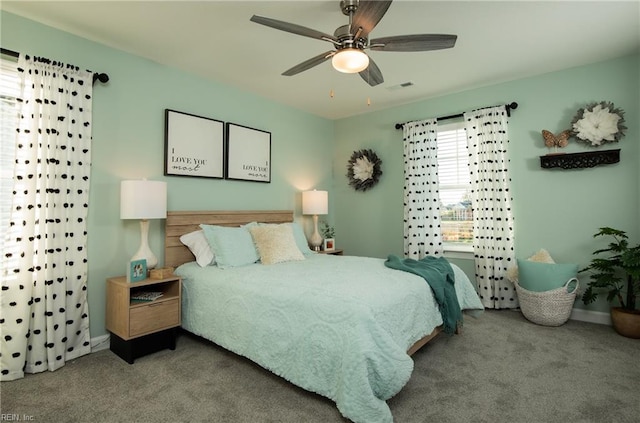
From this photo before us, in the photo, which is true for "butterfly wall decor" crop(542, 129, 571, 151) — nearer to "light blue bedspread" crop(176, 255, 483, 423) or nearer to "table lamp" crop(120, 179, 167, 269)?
"light blue bedspread" crop(176, 255, 483, 423)

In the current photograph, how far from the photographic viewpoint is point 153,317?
8.59ft

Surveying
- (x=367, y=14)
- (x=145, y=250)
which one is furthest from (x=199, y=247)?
(x=367, y=14)

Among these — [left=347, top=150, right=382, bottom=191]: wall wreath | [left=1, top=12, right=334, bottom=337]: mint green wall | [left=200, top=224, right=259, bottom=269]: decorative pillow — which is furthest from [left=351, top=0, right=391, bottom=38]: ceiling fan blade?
[left=347, top=150, right=382, bottom=191]: wall wreath

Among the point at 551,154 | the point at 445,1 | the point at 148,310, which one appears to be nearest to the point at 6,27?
the point at 148,310

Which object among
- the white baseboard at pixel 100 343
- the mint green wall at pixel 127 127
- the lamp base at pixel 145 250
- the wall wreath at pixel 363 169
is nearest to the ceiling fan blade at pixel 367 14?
the mint green wall at pixel 127 127

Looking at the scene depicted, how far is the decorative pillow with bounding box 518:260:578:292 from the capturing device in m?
3.21

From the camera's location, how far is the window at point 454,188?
4172mm

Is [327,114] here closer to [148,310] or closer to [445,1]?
[445,1]

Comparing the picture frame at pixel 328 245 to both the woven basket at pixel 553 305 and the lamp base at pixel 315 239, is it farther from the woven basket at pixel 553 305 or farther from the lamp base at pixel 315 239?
the woven basket at pixel 553 305

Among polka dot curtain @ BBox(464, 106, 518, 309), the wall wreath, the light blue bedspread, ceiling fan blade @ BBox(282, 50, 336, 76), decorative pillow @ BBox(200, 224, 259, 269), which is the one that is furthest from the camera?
the wall wreath

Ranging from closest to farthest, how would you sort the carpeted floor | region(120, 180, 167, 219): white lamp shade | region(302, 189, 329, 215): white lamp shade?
the carpeted floor, region(120, 180, 167, 219): white lamp shade, region(302, 189, 329, 215): white lamp shade

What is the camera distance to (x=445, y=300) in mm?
2602

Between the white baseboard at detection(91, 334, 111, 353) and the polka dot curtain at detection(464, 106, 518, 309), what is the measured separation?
3846 millimetres

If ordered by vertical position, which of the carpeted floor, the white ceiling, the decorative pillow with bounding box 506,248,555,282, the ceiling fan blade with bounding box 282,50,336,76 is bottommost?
the carpeted floor
